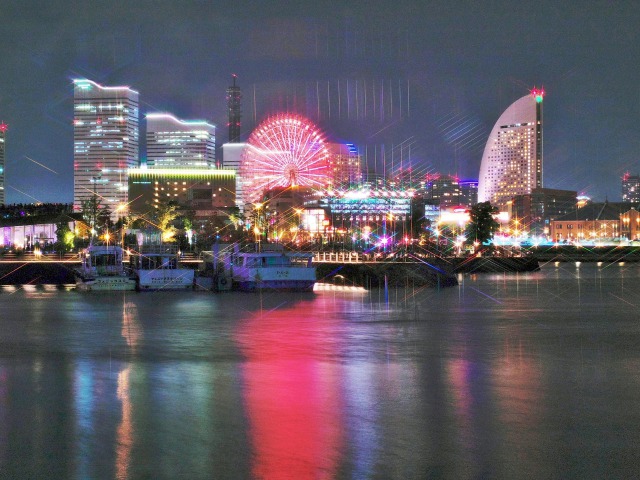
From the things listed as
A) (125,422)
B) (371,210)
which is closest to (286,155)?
(371,210)

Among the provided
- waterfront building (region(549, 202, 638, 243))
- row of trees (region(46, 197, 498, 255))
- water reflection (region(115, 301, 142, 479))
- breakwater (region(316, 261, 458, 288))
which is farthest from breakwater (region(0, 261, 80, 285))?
waterfront building (region(549, 202, 638, 243))

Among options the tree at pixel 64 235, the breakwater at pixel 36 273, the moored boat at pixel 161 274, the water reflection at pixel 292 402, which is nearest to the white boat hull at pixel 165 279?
the moored boat at pixel 161 274

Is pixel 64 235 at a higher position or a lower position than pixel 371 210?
lower

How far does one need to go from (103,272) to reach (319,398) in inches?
1788

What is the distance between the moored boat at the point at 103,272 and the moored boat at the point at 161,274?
960 millimetres

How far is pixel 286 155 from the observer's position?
104 m

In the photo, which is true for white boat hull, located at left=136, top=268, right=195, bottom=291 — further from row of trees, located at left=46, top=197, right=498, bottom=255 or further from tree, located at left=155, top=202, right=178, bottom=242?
tree, located at left=155, top=202, right=178, bottom=242

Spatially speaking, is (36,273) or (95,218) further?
(95,218)

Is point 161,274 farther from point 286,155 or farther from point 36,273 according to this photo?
point 286,155

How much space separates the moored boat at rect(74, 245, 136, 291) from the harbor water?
20419 mm

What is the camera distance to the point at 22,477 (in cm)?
1188

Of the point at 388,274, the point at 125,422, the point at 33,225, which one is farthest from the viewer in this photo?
the point at 33,225

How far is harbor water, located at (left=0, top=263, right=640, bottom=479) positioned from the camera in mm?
12641

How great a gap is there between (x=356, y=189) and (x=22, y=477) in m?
169
